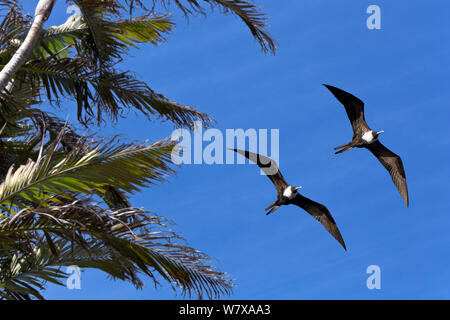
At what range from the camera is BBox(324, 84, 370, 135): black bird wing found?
11406mm

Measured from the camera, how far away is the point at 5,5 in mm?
7938

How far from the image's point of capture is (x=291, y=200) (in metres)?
11.2

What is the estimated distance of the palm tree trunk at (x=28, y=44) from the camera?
20.8ft

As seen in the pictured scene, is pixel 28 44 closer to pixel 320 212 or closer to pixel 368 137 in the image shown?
pixel 320 212

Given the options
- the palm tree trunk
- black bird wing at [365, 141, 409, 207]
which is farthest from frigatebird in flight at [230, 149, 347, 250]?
the palm tree trunk

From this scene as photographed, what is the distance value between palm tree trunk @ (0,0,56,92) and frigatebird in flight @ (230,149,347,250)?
5.23 metres

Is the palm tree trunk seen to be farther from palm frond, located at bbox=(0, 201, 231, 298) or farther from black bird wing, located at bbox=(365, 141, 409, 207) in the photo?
black bird wing, located at bbox=(365, 141, 409, 207)

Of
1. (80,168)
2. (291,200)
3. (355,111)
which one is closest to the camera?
(80,168)

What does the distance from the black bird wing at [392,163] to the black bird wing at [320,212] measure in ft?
5.12

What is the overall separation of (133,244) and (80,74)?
4046 millimetres

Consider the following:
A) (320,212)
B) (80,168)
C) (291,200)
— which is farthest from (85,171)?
(320,212)

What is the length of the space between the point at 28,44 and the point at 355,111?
722 cm
